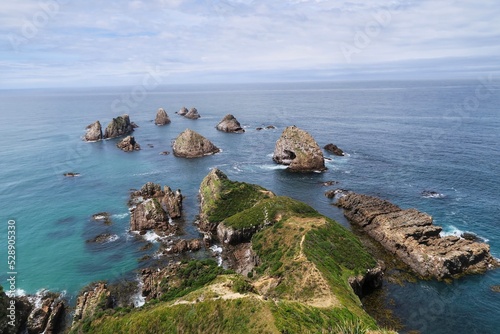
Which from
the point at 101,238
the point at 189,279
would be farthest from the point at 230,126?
the point at 189,279

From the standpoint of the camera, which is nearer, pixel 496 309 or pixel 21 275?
pixel 496 309

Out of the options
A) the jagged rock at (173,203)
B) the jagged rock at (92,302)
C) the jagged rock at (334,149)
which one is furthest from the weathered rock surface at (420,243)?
the jagged rock at (92,302)

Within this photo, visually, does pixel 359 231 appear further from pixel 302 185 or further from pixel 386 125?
pixel 386 125

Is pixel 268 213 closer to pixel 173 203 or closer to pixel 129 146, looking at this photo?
pixel 173 203

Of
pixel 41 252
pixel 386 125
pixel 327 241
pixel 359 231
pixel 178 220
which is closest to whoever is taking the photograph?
pixel 327 241

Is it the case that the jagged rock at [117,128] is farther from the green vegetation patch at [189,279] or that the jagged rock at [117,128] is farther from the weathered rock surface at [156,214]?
the green vegetation patch at [189,279]

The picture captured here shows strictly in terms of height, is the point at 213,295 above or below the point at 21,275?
above

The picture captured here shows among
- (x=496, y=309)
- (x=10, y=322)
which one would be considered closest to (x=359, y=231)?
(x=496, y=309)
